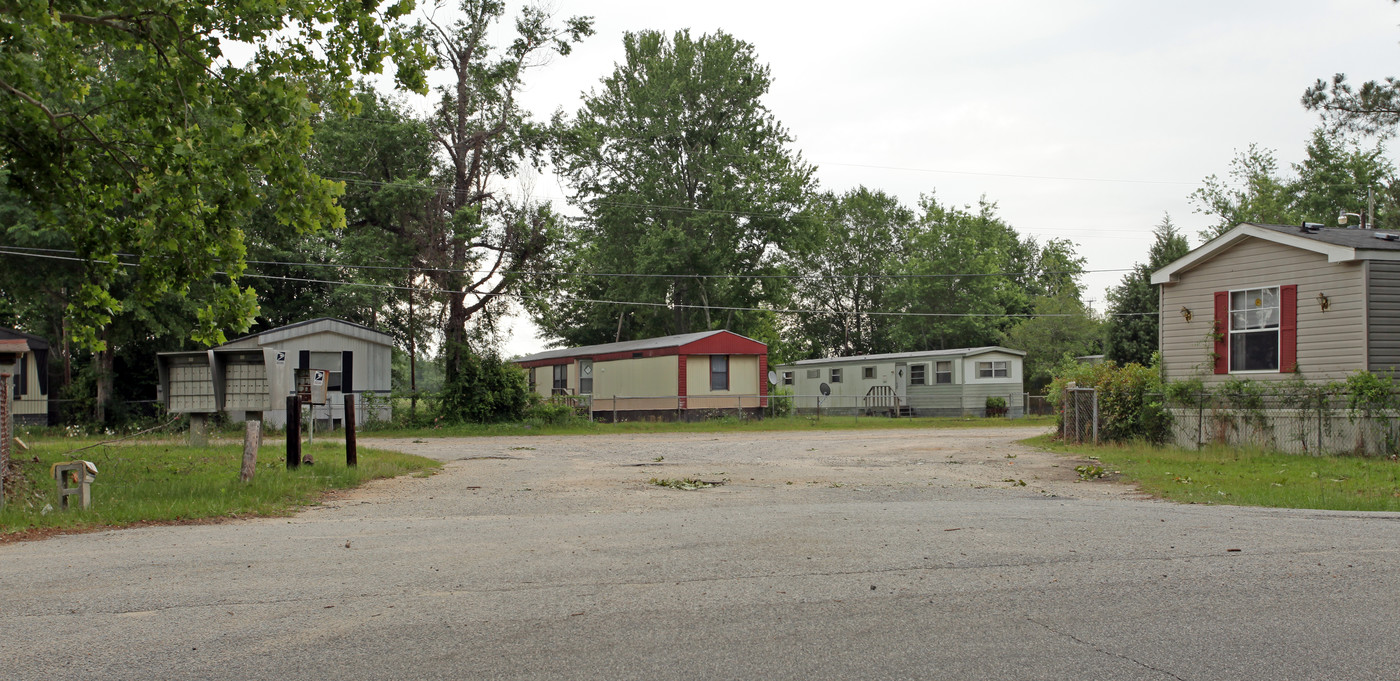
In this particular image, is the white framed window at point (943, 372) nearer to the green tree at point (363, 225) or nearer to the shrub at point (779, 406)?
the shrub at point (779, 406)

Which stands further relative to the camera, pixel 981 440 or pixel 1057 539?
pixel 981 440

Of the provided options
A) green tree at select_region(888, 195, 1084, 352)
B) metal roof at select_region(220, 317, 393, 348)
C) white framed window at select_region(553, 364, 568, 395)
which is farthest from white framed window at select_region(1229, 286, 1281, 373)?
green tree at select_region(888, 195, 1084, 352)

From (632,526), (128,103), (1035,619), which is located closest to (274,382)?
(128,103)

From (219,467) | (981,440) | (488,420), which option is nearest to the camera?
(219,467)

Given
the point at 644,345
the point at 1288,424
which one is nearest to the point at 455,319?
the point at 644,345

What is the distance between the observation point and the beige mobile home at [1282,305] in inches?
616

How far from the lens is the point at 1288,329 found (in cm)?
1672

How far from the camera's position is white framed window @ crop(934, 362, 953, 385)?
3684cm

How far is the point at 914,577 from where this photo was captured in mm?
6070

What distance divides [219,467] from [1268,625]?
1306cm

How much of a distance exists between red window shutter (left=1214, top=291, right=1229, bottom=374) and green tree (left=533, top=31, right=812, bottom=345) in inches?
1153

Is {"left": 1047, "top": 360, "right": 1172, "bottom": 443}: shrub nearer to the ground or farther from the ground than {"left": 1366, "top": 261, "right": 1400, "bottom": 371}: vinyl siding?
nearer to the ground

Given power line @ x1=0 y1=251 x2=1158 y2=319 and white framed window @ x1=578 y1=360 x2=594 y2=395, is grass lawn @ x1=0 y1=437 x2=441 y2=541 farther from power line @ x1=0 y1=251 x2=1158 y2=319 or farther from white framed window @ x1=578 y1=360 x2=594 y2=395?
white framed window @ x1=578 y1=360 x2=594 y2=395

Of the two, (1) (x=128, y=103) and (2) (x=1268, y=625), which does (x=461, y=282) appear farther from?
(2) (x=1268, y=625)
